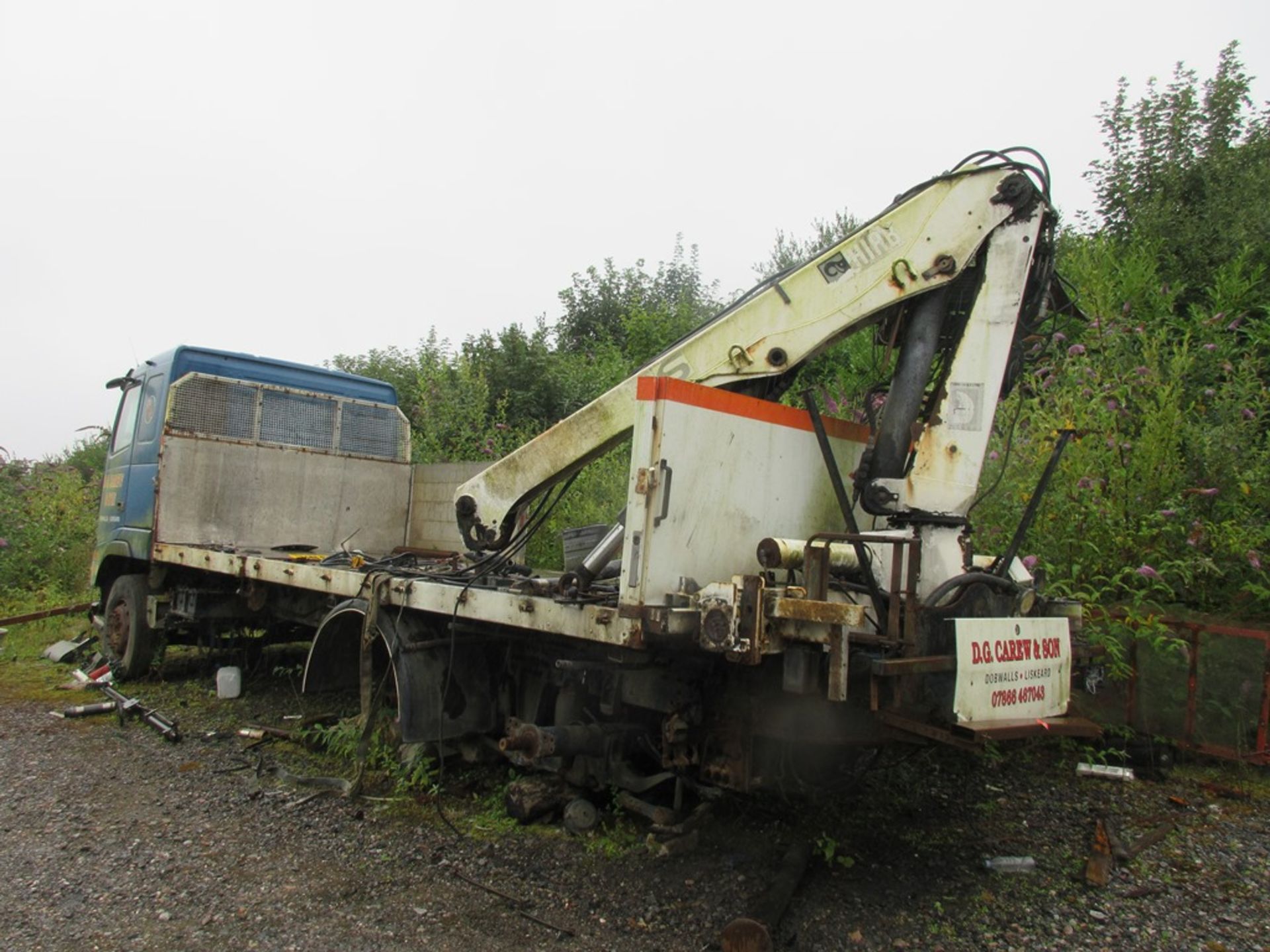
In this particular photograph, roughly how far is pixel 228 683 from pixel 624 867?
14.8 feet

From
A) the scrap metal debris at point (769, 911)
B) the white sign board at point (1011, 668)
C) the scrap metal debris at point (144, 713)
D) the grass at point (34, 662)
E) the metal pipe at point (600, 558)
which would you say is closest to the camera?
the scrap metal debris at point (769, 911)

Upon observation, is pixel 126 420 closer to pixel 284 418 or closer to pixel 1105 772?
pixel 284 418

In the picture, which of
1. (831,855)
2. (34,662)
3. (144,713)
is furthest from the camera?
(34,662)

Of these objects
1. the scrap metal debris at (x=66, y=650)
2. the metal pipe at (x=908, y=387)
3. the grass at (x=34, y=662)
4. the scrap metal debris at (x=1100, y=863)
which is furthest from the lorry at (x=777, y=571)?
the scrap metal debris at (x=66, y=650)

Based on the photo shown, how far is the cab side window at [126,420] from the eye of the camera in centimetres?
747

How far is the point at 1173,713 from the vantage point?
4.95 m

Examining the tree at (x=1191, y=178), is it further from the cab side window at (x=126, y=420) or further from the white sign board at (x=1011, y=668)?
the cab side window at (x=126, y=420)

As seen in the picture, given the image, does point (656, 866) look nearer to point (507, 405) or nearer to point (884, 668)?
point (884, 668)

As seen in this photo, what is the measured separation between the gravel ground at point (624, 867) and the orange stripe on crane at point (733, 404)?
1.68m

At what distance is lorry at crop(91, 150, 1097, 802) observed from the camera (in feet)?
10.5

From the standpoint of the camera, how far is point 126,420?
302 inches

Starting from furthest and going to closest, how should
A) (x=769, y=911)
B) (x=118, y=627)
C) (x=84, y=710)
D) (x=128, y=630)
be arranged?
(x=118, y=627) < (x=128, y=630) < (x=84, y=710) < (x=769, y=911)

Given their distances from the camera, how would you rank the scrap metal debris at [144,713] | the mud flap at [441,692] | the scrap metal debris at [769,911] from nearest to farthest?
the scrap metal debris at [769,911] < the mud flap at [441,692] < the scrap metal debris at [144,713]

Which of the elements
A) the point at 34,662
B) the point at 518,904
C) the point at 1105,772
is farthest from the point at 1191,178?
the point at 34,662
